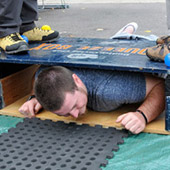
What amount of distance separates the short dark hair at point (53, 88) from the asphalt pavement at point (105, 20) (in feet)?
9.42

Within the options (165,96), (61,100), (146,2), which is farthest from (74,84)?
(146,2)

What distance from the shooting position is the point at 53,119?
2.07 m

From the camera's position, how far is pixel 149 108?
1.87 metres

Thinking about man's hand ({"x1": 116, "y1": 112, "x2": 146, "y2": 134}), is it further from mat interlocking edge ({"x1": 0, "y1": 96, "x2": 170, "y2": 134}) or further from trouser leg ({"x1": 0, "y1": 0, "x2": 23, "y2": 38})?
trouser leg ({"x1": 0, "y1": 0, "x2": 23, "y2": 38})

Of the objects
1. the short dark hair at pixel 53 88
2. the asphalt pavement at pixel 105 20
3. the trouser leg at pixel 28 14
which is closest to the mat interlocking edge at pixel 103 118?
the short dark hair at pixel 53 88

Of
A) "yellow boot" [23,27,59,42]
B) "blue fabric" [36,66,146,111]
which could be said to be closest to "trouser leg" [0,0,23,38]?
"yellow boot" [23,27,59,42]

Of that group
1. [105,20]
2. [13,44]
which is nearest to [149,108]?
[13,44]

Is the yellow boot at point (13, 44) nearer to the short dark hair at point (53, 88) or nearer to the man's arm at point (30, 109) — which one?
the man's arm at point (30, 109)

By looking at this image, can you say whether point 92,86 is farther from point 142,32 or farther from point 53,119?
point 142,32

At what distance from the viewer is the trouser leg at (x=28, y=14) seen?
269cm

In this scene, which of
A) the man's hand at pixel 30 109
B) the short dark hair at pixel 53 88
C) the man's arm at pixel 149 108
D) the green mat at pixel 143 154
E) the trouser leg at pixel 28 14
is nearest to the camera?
the green mat at pixel 143 154

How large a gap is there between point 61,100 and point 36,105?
48 cm

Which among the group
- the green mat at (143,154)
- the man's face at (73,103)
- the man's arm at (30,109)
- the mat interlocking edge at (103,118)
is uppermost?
the man's face at (73,103)

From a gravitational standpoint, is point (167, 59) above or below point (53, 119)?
above
